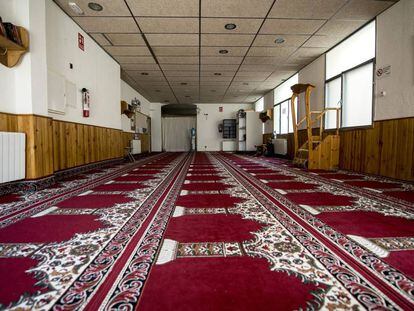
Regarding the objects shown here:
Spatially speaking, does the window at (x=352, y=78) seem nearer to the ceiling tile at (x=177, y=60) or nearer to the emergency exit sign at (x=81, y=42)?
the ceiling tile at (x=177, y=60)

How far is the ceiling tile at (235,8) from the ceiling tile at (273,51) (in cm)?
162

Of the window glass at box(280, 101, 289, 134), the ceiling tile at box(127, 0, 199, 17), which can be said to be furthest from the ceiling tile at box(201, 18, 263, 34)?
the window glass at box(280, 101, 289, 134)

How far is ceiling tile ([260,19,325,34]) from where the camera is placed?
4.50 metres

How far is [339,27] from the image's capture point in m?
4.72

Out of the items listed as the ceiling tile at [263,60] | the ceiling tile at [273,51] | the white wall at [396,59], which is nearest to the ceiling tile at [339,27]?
the white wall at [396,59]

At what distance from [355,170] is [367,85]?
5.46 feet

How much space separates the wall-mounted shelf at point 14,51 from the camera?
9.63 ft

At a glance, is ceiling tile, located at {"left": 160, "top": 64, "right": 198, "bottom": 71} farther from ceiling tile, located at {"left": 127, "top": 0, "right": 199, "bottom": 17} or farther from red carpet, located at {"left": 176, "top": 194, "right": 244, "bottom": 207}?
red carpet, located at {"left": 176, "top": 194, "right": 244, "bottom": 207}

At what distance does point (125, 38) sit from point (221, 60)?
2.60 meters

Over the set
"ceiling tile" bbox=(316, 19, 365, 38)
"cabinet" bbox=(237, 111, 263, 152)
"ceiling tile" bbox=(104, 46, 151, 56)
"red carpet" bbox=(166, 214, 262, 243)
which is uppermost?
"ceiling tile" bbox=(316, 19, 365, 38)

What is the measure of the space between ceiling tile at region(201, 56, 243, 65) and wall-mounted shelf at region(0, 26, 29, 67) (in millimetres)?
4238

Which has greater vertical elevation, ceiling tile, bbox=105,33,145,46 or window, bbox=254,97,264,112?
ceiling tile, bbox=105,33,145,46

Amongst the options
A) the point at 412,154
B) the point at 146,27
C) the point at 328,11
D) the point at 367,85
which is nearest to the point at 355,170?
the point at 412,154

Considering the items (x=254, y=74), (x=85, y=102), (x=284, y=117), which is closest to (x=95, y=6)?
(x=85, y=102)
